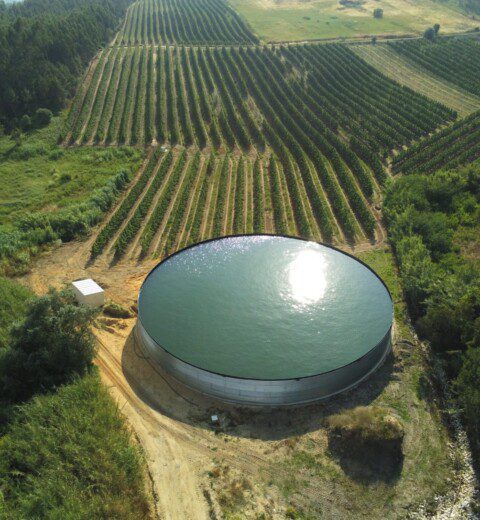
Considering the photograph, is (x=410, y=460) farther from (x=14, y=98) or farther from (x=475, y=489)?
(x=14, y=98)

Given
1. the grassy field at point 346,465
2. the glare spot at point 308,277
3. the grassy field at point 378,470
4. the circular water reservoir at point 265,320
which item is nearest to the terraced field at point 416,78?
the glare spot at point 308,277

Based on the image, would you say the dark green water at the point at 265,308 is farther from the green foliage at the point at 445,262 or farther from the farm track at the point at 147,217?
the farm track at the point at 147,217

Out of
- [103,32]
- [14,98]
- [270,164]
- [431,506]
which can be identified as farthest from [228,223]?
[103,32]

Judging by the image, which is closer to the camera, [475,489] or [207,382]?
[475,489]

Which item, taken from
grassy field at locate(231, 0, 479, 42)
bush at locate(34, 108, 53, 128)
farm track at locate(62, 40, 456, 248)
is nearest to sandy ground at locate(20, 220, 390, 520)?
farm track at locate(62, 40, 456, 248)

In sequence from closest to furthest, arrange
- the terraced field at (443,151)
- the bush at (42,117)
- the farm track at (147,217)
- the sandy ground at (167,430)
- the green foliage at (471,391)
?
the sandy ground at (167,430), the green foliage at (471,391), the farm track at (147,217), the terraced field at (443,151), the bush at (42,117)
